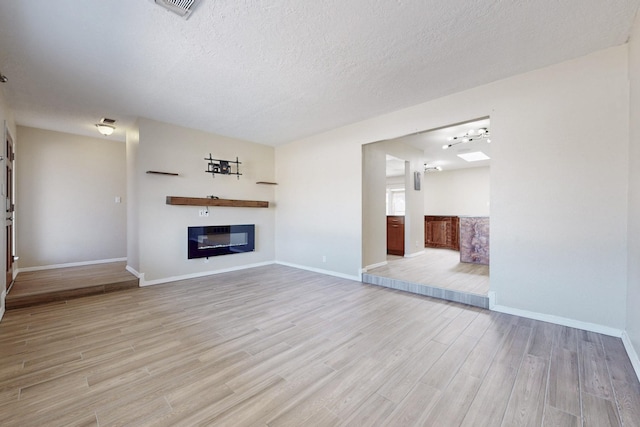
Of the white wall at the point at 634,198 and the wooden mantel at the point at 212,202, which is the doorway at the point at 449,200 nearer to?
the white wall at the point at 634,198

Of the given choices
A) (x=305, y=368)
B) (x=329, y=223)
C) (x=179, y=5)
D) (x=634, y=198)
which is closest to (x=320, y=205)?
(x=329, y=223)

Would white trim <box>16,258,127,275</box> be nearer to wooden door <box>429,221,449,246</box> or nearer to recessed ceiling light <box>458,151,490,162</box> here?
wooden door <box>429,221,449,246</box>

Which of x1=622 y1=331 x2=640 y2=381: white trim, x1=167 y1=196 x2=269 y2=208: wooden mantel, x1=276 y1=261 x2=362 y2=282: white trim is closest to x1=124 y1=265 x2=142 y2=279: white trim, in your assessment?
x1=167 y1=196 x2=269 y2=208: wooden mantel

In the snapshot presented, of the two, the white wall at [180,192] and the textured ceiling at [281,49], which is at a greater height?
the textured ceiling at [281,49]

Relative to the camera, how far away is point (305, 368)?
204 centimetres

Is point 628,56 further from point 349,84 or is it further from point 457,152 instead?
point 457,152

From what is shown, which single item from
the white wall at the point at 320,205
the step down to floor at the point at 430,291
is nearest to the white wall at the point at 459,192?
the white wall at the point at 320,205

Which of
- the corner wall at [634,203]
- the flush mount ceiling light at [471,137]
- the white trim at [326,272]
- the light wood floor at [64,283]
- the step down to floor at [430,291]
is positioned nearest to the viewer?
the corner wall at [634,203]

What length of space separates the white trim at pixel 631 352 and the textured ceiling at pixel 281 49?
270 cm

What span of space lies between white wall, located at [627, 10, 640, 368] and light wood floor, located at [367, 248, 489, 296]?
4.37ft

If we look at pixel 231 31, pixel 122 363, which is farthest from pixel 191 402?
pixel 231 31

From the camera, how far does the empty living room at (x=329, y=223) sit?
5.92ft

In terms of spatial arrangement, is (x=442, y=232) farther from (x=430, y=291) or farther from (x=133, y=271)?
(x=133, y=271)

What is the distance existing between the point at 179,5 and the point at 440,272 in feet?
16.4
